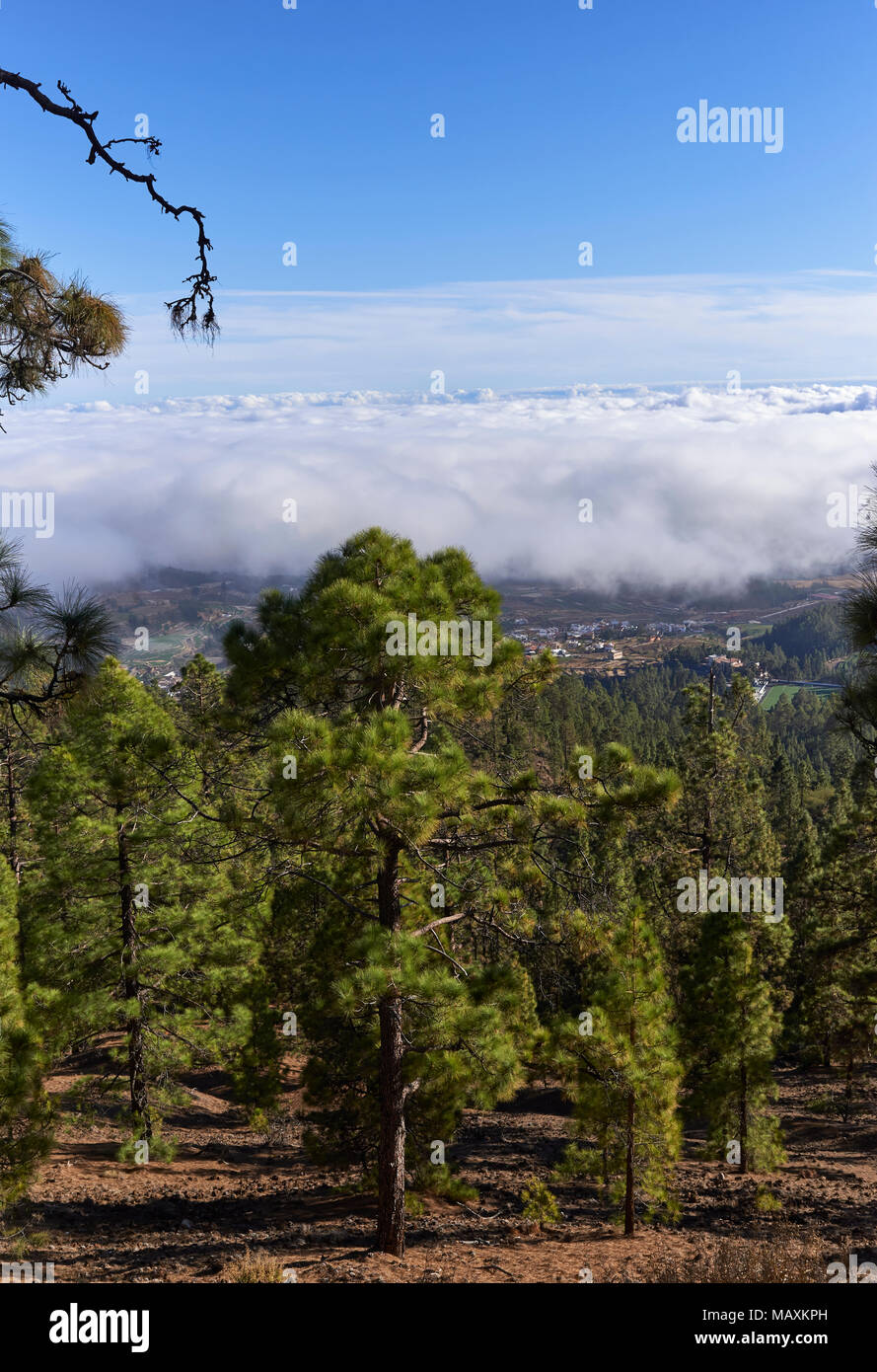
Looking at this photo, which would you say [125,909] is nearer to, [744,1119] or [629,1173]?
[629,1173]

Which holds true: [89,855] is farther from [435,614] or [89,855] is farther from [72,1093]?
[435,614]

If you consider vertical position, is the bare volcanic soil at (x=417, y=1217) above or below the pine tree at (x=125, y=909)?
below

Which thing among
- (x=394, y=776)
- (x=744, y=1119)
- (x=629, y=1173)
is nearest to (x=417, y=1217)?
(x=629, y=1173)

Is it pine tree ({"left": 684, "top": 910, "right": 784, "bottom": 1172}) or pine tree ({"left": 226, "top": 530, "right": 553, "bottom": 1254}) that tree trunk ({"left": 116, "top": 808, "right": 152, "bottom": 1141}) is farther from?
pine tree ({"left": 684, "top": 910, "right": 784, "bottom": 1172})

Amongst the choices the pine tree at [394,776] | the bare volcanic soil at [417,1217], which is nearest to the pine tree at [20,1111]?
the bare volcanic soil at [417,1217]

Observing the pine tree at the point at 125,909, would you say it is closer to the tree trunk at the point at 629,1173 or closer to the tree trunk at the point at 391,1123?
the tree trunk at the point at 391,1123
